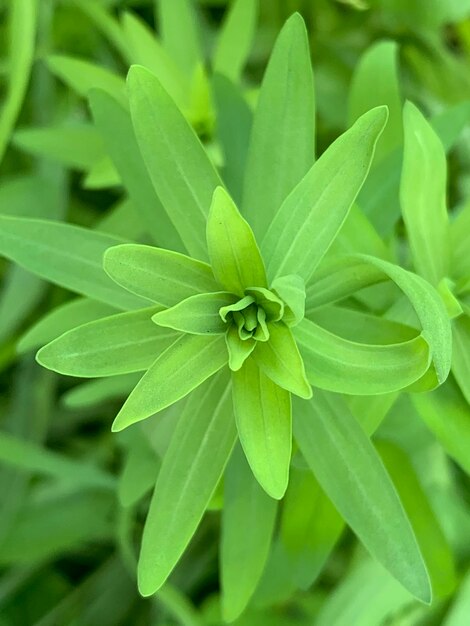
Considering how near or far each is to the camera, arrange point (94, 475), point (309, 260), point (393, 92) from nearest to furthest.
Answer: point (309, 260) → point (393, 92) → point (94, 475)

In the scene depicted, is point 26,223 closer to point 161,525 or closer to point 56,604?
point 161,525

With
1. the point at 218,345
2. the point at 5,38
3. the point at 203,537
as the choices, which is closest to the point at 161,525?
the point at 218,345

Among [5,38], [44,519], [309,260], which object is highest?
[5,38]

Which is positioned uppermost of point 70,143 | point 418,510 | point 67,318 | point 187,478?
point 70,143

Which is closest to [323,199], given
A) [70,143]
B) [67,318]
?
[67,318]

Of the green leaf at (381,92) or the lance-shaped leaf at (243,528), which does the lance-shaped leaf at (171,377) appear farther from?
the green leaf at (381,92)

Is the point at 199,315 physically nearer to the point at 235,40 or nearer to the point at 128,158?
the point at 128,158

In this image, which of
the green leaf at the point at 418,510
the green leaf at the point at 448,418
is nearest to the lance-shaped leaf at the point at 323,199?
the green leaf at the point at 448,418

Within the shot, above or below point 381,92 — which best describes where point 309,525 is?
below
